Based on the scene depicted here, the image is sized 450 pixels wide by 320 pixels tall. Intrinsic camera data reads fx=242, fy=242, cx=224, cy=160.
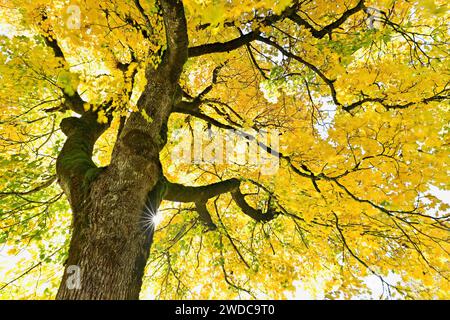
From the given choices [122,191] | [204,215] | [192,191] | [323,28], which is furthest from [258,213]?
[323,28]

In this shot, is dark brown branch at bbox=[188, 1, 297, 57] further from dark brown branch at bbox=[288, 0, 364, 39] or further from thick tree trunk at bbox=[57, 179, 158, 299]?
thick tree trunk at bbox=[57, 179, 158, 299]

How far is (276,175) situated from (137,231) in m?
3.44

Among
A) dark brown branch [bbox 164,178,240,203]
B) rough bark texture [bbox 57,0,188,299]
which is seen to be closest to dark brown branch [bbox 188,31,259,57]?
rough bark texture [bbox 57,0,188,299]

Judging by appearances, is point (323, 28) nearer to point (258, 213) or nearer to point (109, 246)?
point (258, 213)

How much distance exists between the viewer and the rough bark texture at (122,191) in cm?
210

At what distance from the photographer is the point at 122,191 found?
2566 millimetres

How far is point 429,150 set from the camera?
365 cm

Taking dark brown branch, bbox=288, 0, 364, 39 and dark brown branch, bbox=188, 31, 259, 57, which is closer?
dark brown branch, bbox=188, 31, 259, 57

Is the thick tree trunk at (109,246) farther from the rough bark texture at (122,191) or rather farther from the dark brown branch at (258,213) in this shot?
the dark brown branch at (258,213)

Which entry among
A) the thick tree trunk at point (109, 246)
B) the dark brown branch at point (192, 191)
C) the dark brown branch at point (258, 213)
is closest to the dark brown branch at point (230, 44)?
the dark brown branch at point (192, 191)

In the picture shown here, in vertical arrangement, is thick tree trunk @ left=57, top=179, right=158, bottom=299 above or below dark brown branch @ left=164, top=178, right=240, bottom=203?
below

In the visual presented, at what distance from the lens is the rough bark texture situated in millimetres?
2100
